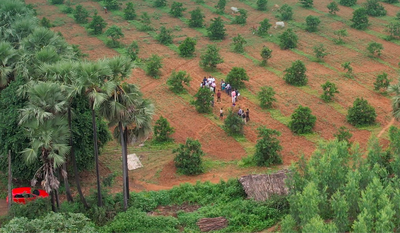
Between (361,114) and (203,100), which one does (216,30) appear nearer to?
(203,100)

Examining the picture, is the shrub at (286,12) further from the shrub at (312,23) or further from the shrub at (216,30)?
the shrub at (216,30)

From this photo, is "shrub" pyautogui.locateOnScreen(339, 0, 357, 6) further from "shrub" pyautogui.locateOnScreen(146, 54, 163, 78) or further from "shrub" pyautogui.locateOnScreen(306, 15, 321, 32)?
"shrub" pyautogui.locateOnScreen(146, 54, 163, 78)

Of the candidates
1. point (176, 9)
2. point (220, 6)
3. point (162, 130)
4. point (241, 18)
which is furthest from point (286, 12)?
point (162, 130)

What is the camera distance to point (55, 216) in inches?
665

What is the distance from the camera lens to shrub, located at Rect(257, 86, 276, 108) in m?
31.5

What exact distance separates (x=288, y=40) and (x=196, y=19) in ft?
31.7

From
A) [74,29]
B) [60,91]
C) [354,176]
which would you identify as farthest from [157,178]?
[74,29]

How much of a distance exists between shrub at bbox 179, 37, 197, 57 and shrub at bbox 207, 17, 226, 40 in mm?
4076

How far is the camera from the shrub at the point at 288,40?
1635 inches

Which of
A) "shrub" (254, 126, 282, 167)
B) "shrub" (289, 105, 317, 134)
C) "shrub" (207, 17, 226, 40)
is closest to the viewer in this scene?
"shrub" (254, 126, 282, 167)

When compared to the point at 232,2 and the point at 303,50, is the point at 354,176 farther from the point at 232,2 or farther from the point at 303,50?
the point at 232,2

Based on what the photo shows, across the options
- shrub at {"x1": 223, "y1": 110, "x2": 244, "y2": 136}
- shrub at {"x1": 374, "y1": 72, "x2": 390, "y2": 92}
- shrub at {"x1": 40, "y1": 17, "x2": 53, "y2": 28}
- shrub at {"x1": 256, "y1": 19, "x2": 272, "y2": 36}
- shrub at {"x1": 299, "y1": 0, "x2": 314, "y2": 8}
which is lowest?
shrub at {"x1": 223, "y1": 110, "x2": 244, "y2": 136}

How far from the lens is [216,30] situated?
4359 cm

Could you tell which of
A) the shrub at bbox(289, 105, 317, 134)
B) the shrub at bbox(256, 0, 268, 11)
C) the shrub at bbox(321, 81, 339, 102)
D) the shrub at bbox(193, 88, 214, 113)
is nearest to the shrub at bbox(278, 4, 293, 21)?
the shrub at bbox(256, 0, 268, 11)
